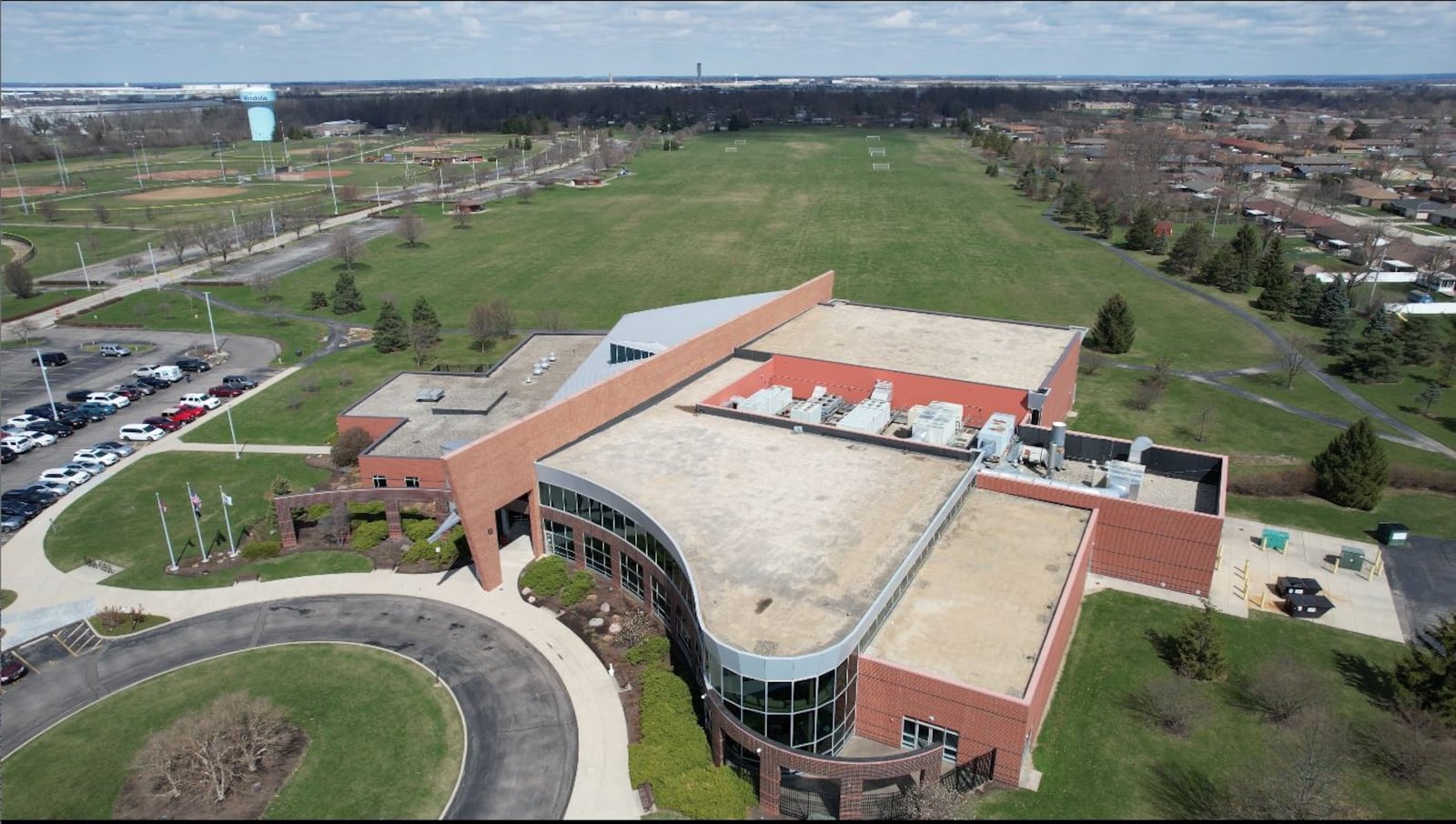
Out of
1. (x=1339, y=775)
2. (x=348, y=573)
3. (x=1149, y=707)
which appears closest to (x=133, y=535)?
(x=348, y=573)

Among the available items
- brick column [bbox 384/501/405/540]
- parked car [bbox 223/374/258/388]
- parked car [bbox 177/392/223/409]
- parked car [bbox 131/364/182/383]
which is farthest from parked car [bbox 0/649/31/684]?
parked car [bbox 131/364/182/383]

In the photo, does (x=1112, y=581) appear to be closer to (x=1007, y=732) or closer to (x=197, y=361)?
(x=1007, y=732)

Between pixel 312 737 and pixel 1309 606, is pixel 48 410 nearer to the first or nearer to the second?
pixel 312 737

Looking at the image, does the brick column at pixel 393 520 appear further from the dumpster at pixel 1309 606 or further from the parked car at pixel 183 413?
the dumpster at pixel 1309 606

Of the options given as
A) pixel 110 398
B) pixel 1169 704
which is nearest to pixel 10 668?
pixel 110 398

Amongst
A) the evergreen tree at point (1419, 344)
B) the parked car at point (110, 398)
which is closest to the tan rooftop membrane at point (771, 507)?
the parked car at point (110, 398)
